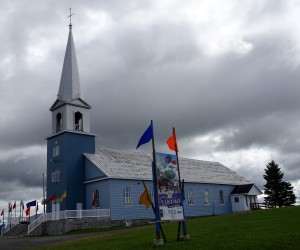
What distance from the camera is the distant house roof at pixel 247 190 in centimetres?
5246

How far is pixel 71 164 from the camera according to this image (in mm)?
40844

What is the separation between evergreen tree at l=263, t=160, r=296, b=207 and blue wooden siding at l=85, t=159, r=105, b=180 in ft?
107

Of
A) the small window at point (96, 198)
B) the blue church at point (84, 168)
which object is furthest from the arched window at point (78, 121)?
the small window at point (96, 198)

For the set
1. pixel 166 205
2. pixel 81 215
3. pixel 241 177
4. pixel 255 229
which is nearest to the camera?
pixel 166 205

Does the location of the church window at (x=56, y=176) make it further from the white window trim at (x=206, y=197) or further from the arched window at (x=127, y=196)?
the white window trim at (x=206, y=197)

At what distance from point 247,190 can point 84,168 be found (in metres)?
22.6

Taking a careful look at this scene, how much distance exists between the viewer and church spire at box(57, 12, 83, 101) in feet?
141

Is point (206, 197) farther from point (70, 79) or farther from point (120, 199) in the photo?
point (70, 79)

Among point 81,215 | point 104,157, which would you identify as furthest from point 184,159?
point 81,215

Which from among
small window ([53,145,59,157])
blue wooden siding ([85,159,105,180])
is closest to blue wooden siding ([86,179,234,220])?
blue wooden siding ([85,159,105,180])

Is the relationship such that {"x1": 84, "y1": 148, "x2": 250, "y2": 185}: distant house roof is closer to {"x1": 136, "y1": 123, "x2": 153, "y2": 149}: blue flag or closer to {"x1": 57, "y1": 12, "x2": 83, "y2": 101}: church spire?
{"x1": 57, "y1": 12, "x2": 83, "y2": 101}: church spire

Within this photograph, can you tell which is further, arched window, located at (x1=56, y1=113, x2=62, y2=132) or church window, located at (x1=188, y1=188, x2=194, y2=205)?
church window, located at (x1=188, y1=188, x2=194, y2=205)

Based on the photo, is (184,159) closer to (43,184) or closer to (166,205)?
(43,184)

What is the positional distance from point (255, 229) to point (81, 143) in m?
26.2
